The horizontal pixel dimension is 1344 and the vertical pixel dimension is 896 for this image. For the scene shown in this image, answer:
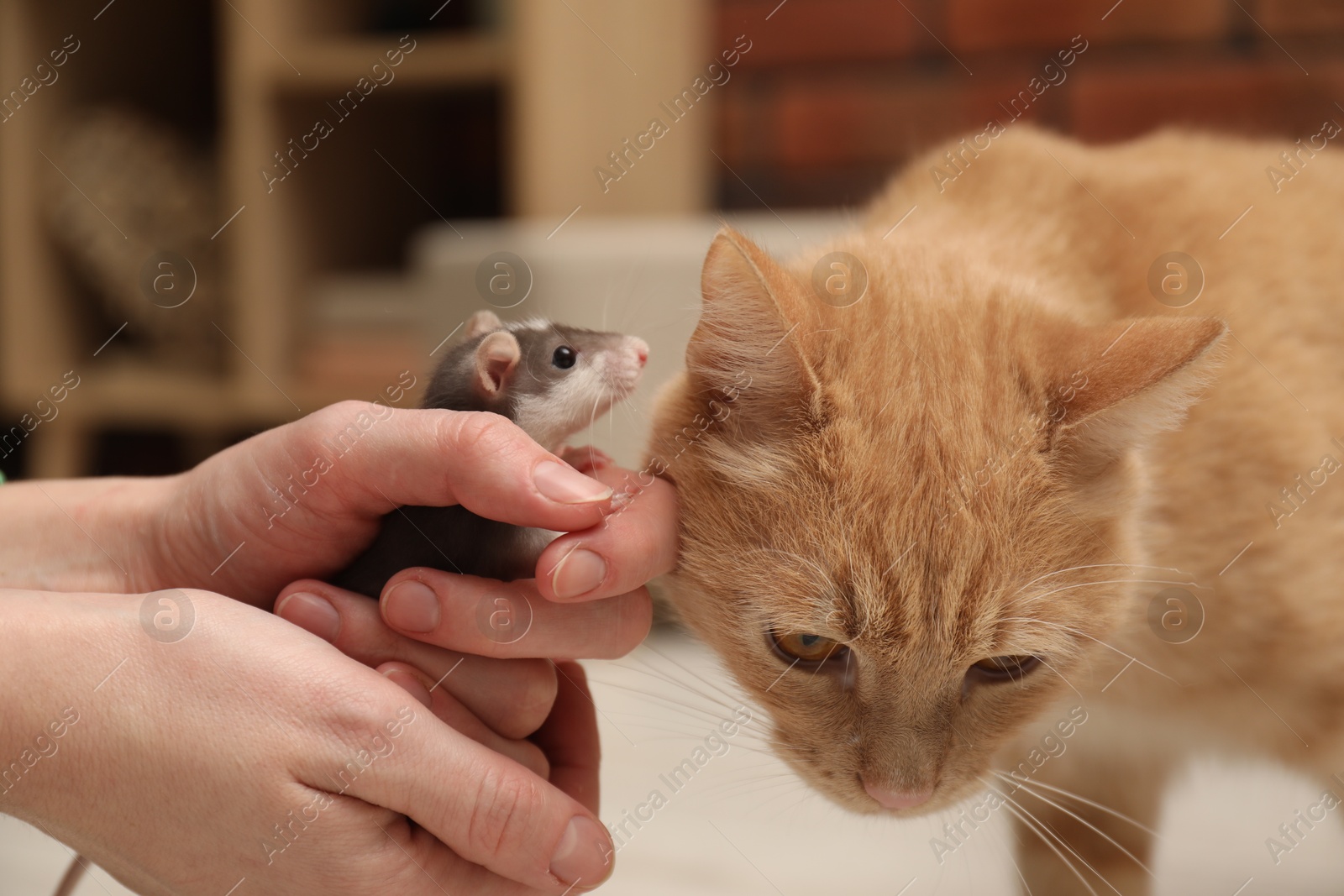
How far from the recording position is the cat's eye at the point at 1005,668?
2.79 ft

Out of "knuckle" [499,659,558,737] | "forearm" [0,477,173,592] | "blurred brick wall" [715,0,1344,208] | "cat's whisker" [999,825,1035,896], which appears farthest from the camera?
"blurred brick wall" [715,0,1344,208]

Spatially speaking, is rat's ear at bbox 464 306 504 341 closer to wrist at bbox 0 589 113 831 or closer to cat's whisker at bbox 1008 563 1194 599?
wrist at bbox 0 589 113 831

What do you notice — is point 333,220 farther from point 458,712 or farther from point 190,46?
point 458,712

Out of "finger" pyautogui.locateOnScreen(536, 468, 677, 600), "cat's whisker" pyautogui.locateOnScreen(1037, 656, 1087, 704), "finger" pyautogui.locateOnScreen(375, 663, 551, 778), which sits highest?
"finger" pyautogui.locateOnScreen(536, 468, 677, 600)

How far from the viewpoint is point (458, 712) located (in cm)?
80

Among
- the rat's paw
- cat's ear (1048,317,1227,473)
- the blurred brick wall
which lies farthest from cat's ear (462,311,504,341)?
the blurred brick wall

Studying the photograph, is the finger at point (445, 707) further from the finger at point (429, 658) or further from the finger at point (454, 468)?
the finger at point (454, 468)

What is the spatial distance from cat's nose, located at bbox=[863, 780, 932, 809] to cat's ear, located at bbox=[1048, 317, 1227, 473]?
0.98 feet

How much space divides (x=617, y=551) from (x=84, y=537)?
1.81 ft

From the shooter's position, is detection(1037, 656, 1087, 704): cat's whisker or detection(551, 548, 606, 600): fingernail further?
detection(1037, 656, 1087, 704): cat's whisker

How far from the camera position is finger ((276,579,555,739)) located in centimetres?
78

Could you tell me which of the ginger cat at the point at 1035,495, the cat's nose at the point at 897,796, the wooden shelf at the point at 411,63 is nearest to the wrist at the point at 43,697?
the ginger cat at the point at 1035,495

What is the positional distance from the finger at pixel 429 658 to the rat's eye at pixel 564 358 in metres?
0.24

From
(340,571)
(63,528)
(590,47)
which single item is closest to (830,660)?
(340,571)
